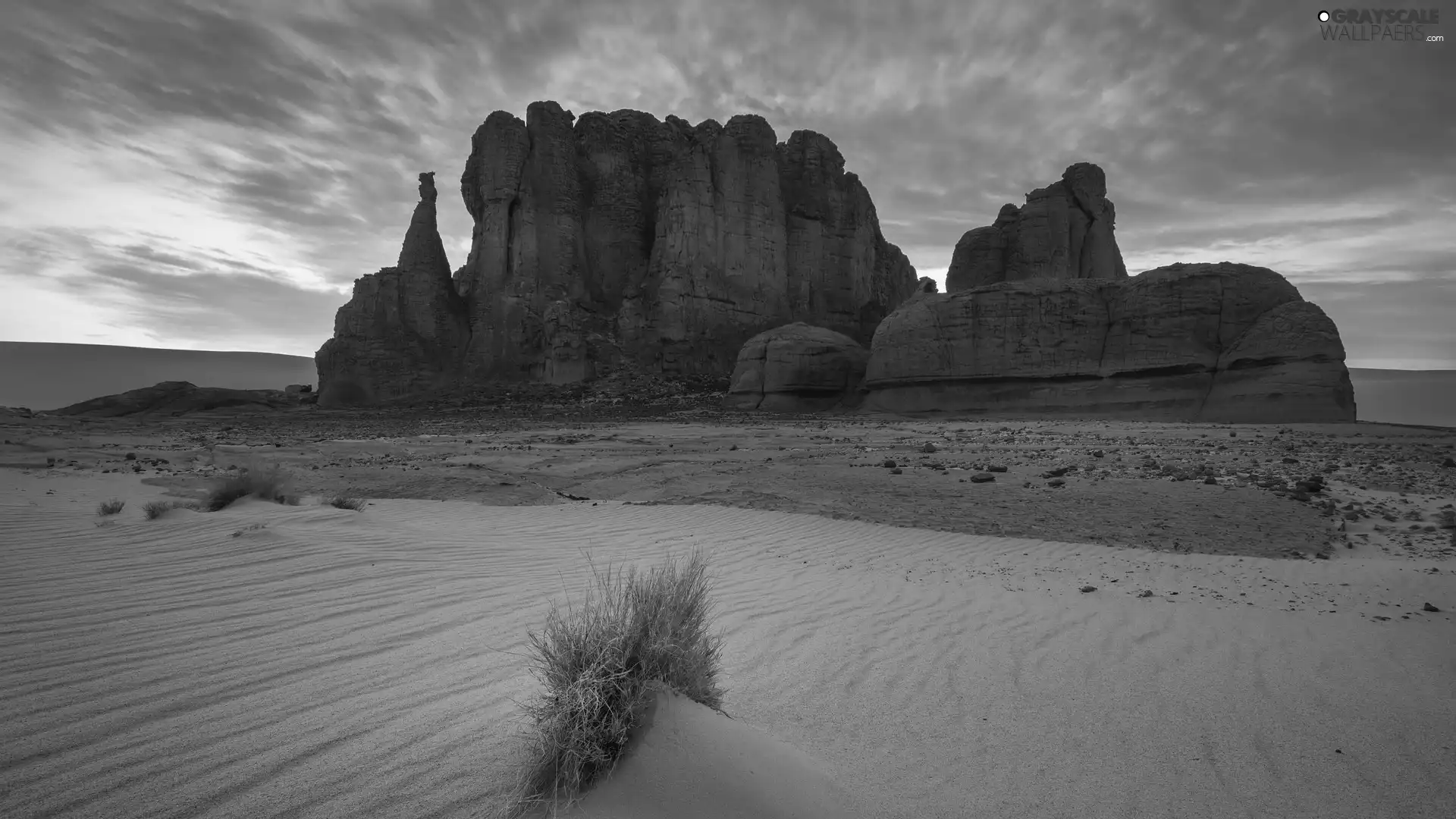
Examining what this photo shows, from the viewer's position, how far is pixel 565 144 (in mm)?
47812

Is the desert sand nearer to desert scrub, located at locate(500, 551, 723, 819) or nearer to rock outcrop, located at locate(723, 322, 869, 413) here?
desert scrub, located at locate(500, 551, 723, 819)

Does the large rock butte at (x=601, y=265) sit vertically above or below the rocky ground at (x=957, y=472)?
above

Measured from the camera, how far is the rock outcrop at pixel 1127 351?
73.7 feet

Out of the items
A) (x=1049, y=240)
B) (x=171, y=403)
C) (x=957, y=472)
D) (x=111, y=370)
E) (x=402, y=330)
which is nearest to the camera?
(x=957, y=472)

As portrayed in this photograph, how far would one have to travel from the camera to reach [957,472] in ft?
36.5

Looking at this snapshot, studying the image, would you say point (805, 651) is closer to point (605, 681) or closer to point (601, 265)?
point (605, 681)

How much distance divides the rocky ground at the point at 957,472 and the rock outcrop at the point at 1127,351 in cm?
340

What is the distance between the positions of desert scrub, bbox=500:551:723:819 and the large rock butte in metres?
41.1

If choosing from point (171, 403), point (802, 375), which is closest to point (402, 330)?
point (171, 403)

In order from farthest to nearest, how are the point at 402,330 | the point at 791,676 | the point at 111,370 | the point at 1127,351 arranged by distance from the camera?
1. the point at 111,370
2. the point at 402,330
3. the point at 1127,351
4. the point at 791,676

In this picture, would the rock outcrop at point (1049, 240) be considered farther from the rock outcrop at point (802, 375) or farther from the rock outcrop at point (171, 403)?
the rock outcrop at point (171, 403)

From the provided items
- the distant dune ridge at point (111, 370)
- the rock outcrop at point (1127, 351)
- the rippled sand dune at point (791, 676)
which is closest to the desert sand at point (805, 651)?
the rippled sand dune at point (791, 676)

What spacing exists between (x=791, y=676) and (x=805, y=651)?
404 mm

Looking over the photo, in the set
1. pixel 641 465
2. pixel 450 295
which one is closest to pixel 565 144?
pixel 450 295
